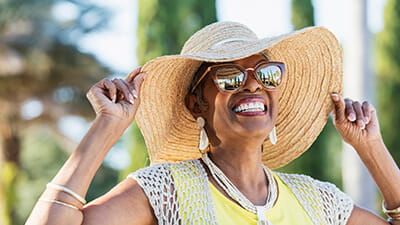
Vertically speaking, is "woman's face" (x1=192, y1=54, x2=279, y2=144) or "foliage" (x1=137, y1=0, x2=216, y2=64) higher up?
"woman's face" (x1=192, y1=54, x2=279, y2=144)

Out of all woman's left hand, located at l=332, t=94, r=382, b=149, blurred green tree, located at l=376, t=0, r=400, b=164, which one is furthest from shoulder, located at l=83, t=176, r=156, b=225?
blurred green tree, located at l=376, t=0, r=400, b=164

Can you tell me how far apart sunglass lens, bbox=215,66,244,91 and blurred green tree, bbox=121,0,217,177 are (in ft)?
21.5

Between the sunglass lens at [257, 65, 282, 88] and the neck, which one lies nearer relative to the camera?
the sunglass lens at [257, 65, 282, 88]

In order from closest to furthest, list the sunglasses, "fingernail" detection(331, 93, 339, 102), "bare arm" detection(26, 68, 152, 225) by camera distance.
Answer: "bare arm" detection(26, 68, 152, 225) → the sunglasses → "fingernail" detection(331, 93, 339, 102)

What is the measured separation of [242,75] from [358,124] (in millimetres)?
702

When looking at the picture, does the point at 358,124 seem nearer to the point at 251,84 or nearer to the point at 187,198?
the point at 251,84

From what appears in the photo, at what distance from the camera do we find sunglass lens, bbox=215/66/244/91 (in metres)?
2.58

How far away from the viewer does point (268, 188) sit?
280 cm

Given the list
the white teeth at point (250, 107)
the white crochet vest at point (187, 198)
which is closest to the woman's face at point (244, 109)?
the white teeth at point (250, 107)

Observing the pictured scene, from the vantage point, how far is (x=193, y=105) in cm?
289

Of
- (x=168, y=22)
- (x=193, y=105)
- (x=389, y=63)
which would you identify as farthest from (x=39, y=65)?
(x=193, y=105)

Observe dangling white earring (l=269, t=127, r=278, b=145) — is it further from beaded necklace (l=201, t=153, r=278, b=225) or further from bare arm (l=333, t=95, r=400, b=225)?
bare arm (l=333, t=95, r=400, b=225)

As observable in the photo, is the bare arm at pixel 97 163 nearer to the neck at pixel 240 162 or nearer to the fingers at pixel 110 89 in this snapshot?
the fingers at pixel 110 89

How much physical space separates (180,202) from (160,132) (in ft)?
2.00
